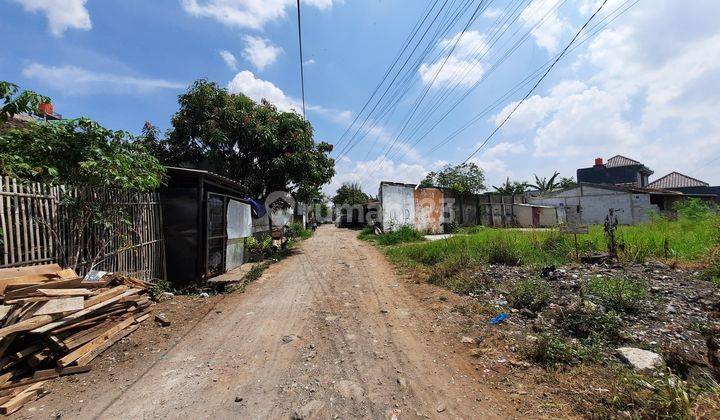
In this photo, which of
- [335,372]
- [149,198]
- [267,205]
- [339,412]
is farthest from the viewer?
[267,205]

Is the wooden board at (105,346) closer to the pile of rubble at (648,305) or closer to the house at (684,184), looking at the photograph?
the pile of rubble at (648,305)

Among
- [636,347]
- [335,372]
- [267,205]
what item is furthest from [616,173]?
[335,372]

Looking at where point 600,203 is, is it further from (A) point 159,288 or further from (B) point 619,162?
(A) point 159,288

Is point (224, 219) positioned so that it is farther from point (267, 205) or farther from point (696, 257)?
point (696, 257)

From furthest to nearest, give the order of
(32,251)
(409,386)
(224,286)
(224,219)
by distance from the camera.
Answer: (224,219) < (224,286) < (32,251) < (409,386)

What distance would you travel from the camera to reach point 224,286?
23.5ft

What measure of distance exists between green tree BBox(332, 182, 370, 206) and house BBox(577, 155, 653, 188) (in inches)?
→ 1099

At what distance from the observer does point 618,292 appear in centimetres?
458

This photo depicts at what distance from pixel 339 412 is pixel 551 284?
4.73m

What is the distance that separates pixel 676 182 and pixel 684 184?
689mm

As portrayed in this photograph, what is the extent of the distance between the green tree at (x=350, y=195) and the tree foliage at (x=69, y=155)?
139ft

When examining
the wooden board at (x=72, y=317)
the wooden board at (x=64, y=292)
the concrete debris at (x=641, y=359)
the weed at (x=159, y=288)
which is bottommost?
the concrete debris at (x=641, y=359)

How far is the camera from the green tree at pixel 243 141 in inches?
500

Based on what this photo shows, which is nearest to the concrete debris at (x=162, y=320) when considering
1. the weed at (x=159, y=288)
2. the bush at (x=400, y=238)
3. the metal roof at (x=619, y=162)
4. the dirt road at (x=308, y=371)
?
the dirt road at (x=308, y=371)
